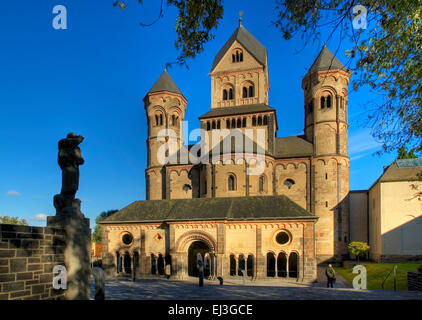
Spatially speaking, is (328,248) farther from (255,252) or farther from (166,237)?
(166,237)

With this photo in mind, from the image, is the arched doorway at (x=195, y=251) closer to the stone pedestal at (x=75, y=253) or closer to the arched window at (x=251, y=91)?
the stone pedestal at (x=75, y=253)

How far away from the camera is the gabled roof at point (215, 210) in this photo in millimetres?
25141

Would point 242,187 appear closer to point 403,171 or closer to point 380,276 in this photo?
point 380,276

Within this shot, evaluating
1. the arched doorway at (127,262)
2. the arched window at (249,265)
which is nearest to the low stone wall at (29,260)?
the arched window at (249,265)

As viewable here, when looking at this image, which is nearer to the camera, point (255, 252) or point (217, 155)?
point (255, 252)

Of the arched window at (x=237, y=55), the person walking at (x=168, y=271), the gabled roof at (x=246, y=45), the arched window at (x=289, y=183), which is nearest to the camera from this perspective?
the person walking at (x=168, y=271)

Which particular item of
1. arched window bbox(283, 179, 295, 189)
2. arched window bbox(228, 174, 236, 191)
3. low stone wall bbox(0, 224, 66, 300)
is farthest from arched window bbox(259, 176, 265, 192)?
low stone wall bbox(0, 224, 66, 300)

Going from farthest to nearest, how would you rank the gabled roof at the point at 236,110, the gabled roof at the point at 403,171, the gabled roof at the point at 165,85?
the gabled roof at the point at 165,85, the gabled roof at the point at 236,110, the gabled roof at the point at 403,171

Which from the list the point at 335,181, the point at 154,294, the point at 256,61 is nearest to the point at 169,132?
the point at 256,61

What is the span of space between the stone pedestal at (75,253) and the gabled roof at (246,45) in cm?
3671

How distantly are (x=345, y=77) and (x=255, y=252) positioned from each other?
2607cm

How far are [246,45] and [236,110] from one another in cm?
957
